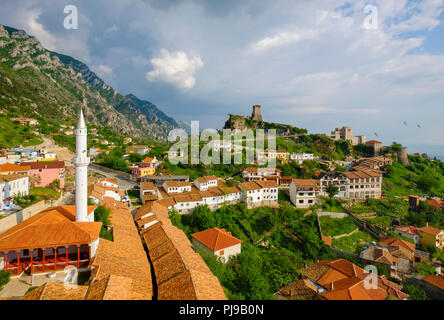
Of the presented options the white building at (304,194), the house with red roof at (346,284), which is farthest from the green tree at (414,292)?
the white building at (304,194)

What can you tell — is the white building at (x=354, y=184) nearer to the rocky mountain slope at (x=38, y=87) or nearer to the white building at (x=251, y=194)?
the white building at (x=251, y=194)

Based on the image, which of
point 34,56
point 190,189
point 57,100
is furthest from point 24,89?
point 190,189

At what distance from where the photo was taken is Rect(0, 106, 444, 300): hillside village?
39.2 feet

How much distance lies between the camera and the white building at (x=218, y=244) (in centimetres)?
2045

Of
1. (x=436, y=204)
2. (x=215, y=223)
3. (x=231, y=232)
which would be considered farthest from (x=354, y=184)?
(x=215, y=223)

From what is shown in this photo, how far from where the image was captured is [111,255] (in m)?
12.8

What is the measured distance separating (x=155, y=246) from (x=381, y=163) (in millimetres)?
58116

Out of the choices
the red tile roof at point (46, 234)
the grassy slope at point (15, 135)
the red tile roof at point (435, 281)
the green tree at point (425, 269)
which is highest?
the grassy slope at point (15, 135)

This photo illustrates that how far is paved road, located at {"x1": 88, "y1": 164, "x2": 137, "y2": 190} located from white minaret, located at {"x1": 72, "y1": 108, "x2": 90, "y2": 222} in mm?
20551

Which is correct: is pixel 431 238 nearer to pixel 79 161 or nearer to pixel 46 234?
pixel 79 161

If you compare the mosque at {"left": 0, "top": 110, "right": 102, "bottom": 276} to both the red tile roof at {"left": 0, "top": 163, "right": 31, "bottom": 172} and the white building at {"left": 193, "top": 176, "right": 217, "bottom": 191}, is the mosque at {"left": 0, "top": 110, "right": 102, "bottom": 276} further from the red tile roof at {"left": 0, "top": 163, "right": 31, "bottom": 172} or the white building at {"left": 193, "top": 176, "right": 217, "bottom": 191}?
the white building at {"left": 193, "top": 176, "right": 217, "bottom": 191}

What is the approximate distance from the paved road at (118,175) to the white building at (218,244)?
18.8 meters
